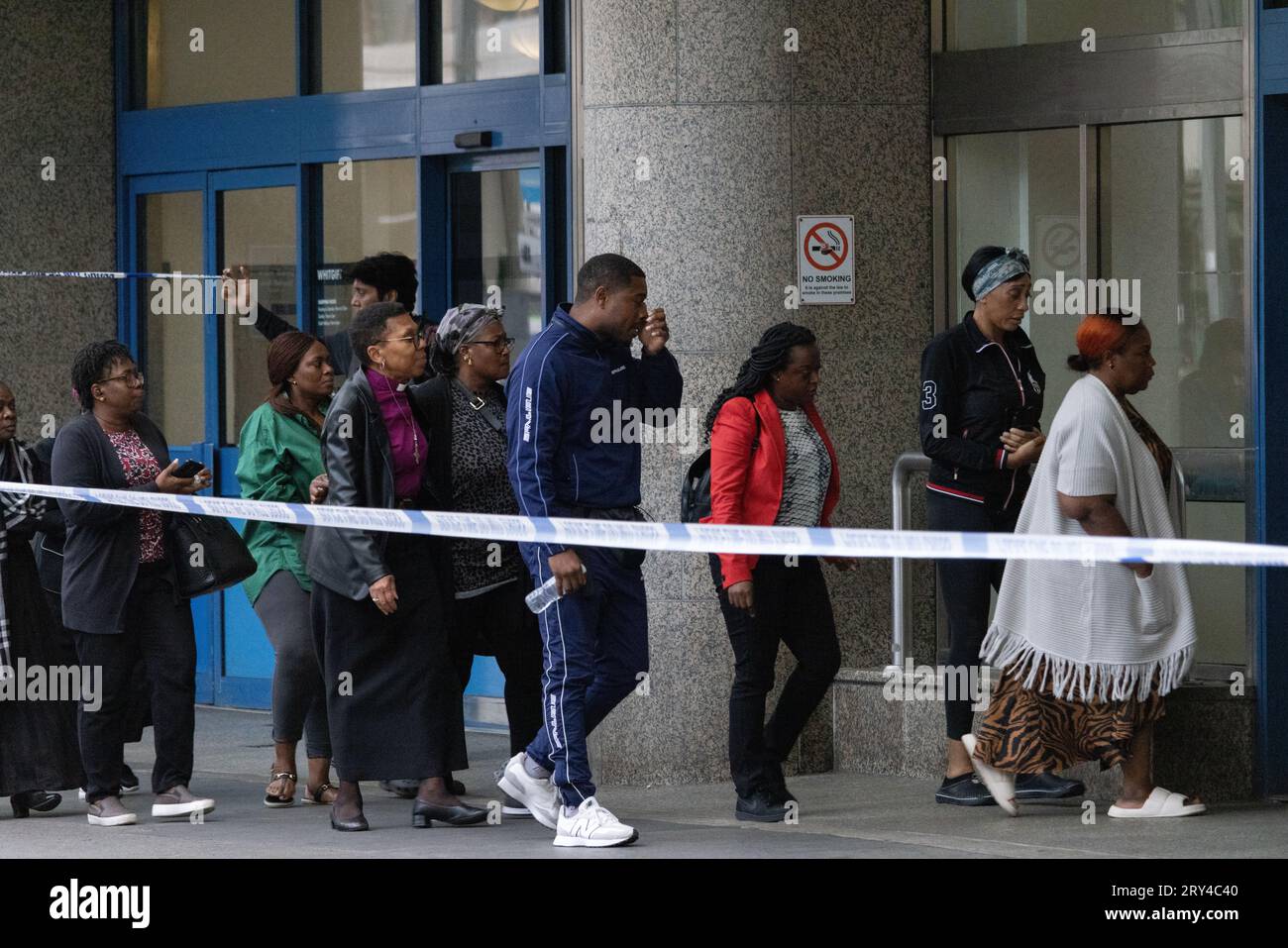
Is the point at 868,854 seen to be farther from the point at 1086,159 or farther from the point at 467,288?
the point at 467,288

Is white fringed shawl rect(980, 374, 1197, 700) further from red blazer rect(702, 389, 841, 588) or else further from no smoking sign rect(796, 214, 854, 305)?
no smoking sign rect(796, 214, 854, 305)

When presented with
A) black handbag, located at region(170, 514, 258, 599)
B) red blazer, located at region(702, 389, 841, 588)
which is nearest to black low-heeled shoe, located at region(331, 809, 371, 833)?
black handbag, located at region(170, 514, 258, 599)

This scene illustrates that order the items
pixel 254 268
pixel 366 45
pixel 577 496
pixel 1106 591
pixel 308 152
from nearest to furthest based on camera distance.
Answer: pixel 577 496 < pixel 1106 591 < pixel 366 45 < pixel 308 152 < pixel 254 268

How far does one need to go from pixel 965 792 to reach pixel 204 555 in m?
3.08

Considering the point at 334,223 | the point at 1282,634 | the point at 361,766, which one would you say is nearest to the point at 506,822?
the point at 361,766

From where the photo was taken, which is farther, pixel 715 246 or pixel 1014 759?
pixel 715 246

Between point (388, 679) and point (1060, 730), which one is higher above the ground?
point (388, 679)

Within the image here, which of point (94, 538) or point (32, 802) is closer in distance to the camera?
point (94, 538)

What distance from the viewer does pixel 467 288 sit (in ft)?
35.6

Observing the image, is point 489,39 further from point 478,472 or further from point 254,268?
point 478,472

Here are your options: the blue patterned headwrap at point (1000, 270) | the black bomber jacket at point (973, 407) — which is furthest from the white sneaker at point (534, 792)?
the blue patterned headwrap at point (1000, 270)

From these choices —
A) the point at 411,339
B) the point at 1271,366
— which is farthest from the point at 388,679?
the point at 1271,366

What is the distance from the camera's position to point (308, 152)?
37.5ft
